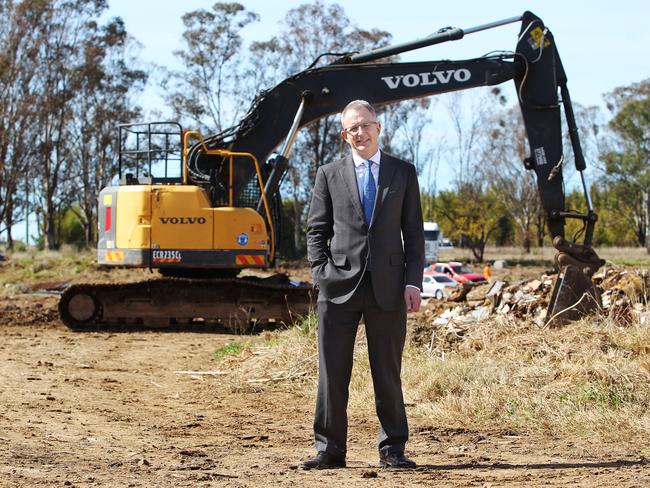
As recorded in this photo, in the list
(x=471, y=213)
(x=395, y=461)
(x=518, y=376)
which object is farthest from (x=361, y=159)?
(x=471, y=213)

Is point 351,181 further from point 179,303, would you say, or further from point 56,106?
point 56,106

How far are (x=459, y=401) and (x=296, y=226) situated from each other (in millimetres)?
45186

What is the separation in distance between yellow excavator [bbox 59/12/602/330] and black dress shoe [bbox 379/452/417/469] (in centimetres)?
917

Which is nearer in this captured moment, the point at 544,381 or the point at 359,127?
the point at 359,127

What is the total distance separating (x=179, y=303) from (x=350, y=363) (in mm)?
11596

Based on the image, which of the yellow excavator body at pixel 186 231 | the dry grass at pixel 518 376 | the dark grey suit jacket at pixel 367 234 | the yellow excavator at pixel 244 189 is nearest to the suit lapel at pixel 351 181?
the dark grey suit jacket at pixel 367 234

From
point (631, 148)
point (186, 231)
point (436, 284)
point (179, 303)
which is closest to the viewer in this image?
point (186, 231)

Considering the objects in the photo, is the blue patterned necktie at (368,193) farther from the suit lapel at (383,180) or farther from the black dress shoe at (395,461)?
the black dress shoe at (395,461)

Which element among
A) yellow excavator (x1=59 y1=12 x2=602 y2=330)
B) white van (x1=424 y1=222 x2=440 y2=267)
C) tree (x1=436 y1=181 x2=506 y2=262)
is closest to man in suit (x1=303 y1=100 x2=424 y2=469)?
yellow excavator (x1=59 y1=12 x2=602 y2=330)

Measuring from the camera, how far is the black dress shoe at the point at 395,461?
625cm

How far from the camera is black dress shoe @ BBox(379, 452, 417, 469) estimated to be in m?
6.25

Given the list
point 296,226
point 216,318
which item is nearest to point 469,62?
point 216,318

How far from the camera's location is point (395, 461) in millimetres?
6266

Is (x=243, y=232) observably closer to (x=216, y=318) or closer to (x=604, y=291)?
(x=216, y=318)
